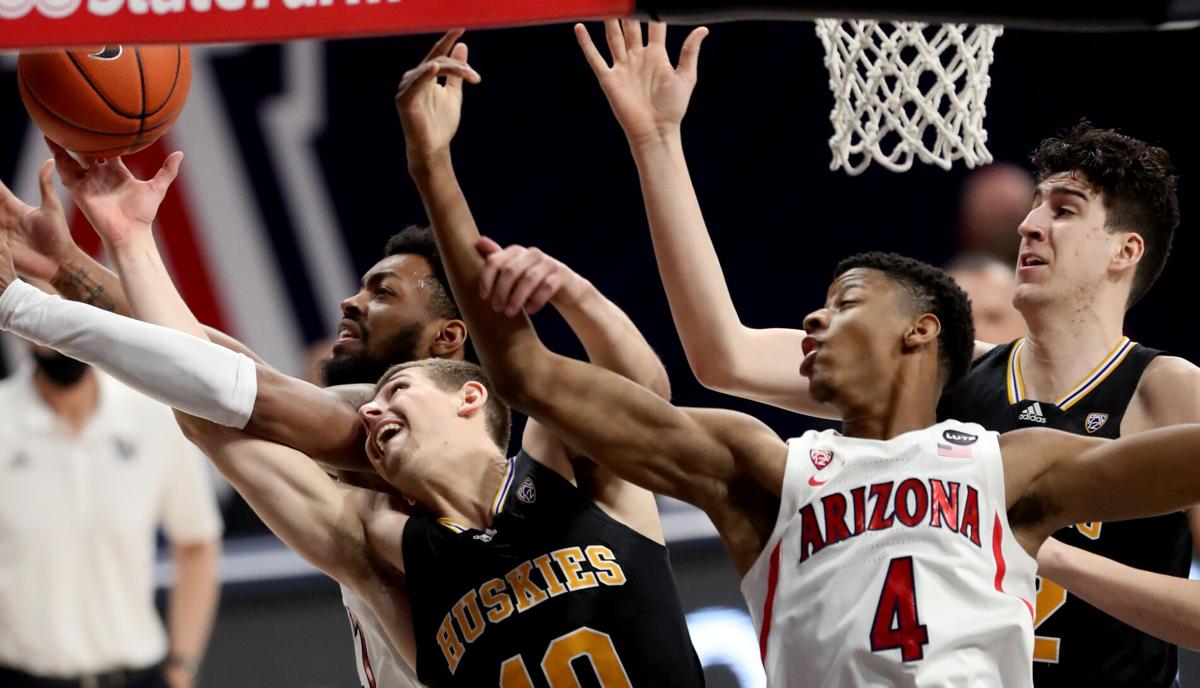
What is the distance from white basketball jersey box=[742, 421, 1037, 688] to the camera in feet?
9.43

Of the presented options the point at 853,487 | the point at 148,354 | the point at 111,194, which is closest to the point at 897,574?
the point at 853,487

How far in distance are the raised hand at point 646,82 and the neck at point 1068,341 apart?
3.27 ft

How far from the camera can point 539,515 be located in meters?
3.25

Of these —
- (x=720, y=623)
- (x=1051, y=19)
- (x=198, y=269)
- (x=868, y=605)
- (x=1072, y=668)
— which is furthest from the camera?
(x=198, y=269)

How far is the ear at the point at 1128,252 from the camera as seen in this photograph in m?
3.80

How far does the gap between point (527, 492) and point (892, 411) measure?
77cm

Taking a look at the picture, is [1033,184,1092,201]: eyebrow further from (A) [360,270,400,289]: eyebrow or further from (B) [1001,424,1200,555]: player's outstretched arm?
(A) [360,270,400,289]: eyebrow

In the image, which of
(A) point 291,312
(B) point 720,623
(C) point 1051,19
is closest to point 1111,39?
(B) point 720,623

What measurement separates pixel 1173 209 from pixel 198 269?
16.7 feet

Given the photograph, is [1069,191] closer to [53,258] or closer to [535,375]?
[535,375]

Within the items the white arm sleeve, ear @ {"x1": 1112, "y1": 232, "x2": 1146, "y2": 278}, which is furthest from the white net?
the white arm sleeve

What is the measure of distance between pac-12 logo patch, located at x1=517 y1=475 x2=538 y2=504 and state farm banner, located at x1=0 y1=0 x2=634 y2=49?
1040mm

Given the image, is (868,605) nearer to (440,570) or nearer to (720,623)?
(440,570)

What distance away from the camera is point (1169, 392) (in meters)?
3.57
